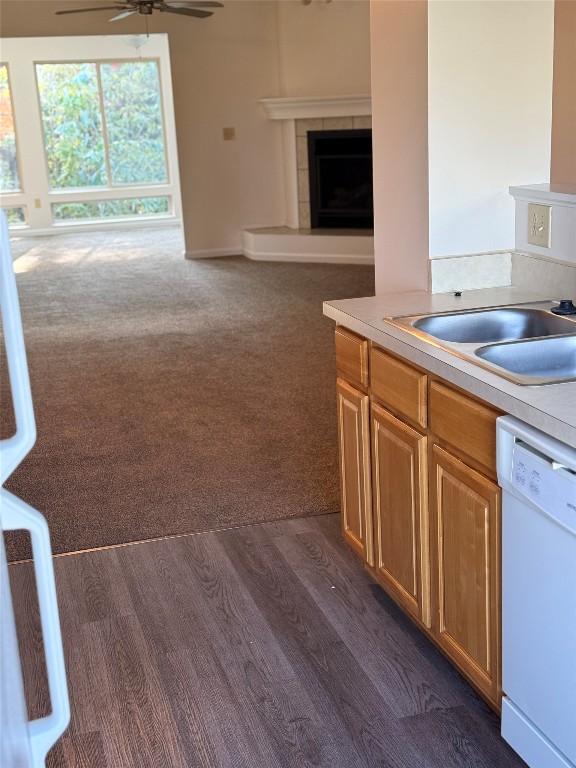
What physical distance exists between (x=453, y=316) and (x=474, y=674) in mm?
972

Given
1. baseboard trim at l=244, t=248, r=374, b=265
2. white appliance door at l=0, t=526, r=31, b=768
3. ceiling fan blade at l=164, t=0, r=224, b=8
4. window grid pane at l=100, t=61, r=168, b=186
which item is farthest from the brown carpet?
window grid pane at l=100, t=61, r=168, b=186

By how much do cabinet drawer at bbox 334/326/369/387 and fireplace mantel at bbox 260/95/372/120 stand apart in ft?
20.6

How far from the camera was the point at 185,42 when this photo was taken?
29.9ft

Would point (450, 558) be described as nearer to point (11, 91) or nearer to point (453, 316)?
point (453, 316)

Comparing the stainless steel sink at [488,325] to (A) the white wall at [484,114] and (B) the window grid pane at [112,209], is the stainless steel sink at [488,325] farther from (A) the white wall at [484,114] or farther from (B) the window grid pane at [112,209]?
(B) the window grid pane at [112,209]

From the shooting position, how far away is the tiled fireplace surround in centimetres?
906

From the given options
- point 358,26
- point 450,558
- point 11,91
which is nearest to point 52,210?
point 11,91

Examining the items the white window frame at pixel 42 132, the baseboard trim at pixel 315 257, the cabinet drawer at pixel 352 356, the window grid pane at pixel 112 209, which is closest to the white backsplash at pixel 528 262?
the cabinet drawer at pixel 352 356

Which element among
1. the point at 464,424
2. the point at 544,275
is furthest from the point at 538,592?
the point at 544,275

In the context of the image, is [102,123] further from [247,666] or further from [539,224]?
[247,666]

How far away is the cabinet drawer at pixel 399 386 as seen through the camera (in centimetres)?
229

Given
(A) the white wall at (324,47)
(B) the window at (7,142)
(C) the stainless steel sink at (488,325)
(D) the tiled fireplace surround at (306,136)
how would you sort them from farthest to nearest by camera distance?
1. (B) the window at (7,142)
2. (D) the tiled fireplace surround at (306,136)
3. (A) the white wall at (324,47)
4. (C) the stainless steel sink at (488,325)

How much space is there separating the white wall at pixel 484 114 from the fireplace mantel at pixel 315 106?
5.84m

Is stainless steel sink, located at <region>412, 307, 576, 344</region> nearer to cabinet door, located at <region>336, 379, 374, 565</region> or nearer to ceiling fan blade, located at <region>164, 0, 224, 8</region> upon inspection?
cabinet door, located at <region>336, 379, 374, 565</region>
